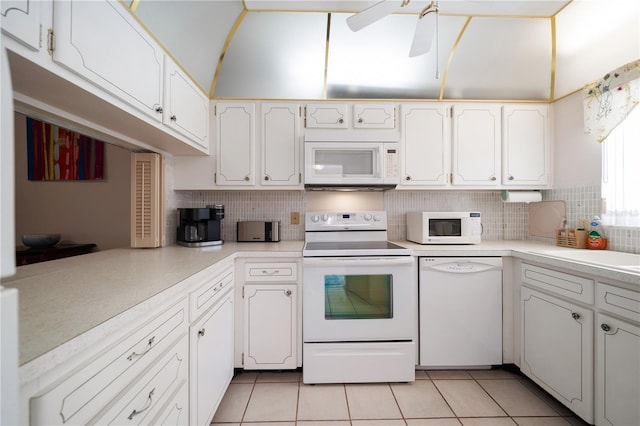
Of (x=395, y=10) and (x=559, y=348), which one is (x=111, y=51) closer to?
(x=395, y=10)

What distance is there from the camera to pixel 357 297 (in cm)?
191

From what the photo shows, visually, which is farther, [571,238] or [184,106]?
[571,238]

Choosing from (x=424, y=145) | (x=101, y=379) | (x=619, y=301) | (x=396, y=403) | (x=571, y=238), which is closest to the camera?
(x=101, y=379)

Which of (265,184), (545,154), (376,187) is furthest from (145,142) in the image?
(545,154)

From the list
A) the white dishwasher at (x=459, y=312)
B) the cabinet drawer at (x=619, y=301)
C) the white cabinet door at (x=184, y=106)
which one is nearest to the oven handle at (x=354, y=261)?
the white dishwasher at (x=459, y=312)

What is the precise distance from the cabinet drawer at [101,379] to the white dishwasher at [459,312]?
1.68m

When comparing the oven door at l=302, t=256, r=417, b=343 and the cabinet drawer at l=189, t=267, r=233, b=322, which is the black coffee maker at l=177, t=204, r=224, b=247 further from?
the oven door at l=302, t=256, r=417, b=343

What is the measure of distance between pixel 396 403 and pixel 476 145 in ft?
6.77

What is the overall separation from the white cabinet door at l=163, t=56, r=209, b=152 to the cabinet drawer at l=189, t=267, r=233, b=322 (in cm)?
95

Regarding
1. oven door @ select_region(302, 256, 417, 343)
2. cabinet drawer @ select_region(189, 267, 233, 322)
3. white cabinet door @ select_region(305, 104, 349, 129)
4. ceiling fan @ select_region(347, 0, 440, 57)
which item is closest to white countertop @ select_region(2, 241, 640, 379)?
cabinet drawer @ select_region(189, 267, 233, 322)

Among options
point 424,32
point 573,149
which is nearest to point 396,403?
point 424,32

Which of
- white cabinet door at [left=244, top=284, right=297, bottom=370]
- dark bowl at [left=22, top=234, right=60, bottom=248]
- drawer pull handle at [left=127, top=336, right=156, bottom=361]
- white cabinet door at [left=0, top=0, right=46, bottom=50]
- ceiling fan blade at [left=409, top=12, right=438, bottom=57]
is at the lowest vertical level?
white cabinet door at [left=244, top=284, right=297, bottom=370]

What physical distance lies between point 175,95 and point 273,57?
917 millimetres

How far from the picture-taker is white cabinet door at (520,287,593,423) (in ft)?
4.70
